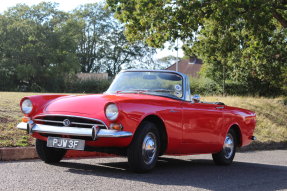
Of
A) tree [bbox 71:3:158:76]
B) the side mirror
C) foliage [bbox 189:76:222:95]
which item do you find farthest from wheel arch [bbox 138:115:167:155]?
tree [bbox 71:3:158:76]

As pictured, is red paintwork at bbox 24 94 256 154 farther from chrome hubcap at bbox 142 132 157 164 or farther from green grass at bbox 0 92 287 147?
green grass at bbox 0 92 287 147

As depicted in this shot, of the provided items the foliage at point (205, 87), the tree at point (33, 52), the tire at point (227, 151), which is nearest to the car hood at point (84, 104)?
the tire at point (227, 151)

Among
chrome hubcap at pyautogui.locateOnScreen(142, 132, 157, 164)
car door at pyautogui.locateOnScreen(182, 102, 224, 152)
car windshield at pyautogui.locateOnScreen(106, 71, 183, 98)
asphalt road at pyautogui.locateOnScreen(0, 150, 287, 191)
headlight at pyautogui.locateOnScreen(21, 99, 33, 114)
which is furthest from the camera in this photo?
car windshield at pyautogui.locateOnScreen(106, 71, 183, 98)

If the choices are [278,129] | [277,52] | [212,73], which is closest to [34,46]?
[212,73]

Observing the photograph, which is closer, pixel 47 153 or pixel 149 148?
pixel 149 148

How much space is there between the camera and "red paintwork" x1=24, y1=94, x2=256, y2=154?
619 centimetres

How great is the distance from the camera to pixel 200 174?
706 centimetres

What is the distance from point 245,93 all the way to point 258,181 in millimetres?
37320

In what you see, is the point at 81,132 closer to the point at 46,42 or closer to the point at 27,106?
the point at 27,106

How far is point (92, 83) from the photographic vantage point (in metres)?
57.9

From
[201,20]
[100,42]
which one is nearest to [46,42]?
[100,42]

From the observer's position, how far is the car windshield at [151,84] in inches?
297

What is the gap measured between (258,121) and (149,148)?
38.7ft

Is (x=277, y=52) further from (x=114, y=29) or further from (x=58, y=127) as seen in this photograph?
(x=114, y=29)
